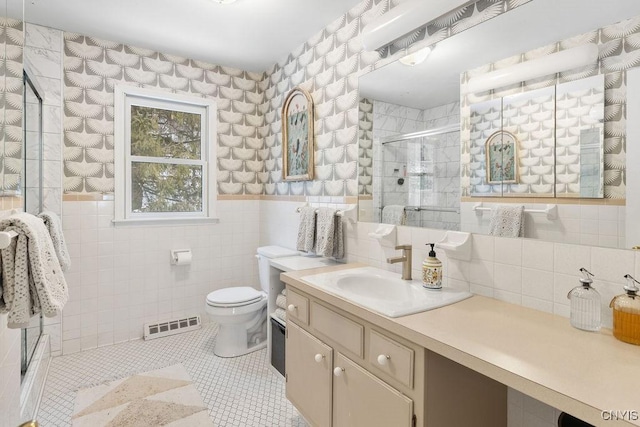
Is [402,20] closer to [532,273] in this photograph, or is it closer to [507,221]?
[507,221]

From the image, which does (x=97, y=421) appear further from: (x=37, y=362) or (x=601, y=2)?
(x=601, y=2)

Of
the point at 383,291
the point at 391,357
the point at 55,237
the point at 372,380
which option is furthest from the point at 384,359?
the point at 55,237

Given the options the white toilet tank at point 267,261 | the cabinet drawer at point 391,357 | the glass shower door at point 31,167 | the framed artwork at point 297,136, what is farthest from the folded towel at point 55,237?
the cabinet drawer at point 391,357

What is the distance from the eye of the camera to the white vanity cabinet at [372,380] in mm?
1112

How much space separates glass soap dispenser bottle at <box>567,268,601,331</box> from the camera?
3.55 feet

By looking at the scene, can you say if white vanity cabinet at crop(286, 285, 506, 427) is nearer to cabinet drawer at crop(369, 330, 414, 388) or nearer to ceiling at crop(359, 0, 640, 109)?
cabinet drawer at crop(369, 330, 414, 388)

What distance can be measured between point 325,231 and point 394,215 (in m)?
0.51

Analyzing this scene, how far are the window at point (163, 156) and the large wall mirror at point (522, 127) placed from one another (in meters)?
1.90

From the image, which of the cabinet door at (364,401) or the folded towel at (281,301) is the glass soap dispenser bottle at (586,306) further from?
the folded towel at (281,301)

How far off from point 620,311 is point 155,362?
2752 millimetres

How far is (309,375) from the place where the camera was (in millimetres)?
1655

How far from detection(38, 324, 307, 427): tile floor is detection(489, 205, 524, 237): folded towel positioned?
148 cm

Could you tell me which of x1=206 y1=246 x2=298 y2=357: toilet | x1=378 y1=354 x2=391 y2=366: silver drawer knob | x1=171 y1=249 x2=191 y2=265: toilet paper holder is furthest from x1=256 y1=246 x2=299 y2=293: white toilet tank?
x1=378 y1=354 x2=391 y2=366: silver drawer knob

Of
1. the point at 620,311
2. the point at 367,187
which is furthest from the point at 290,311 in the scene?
the point at 620,311
